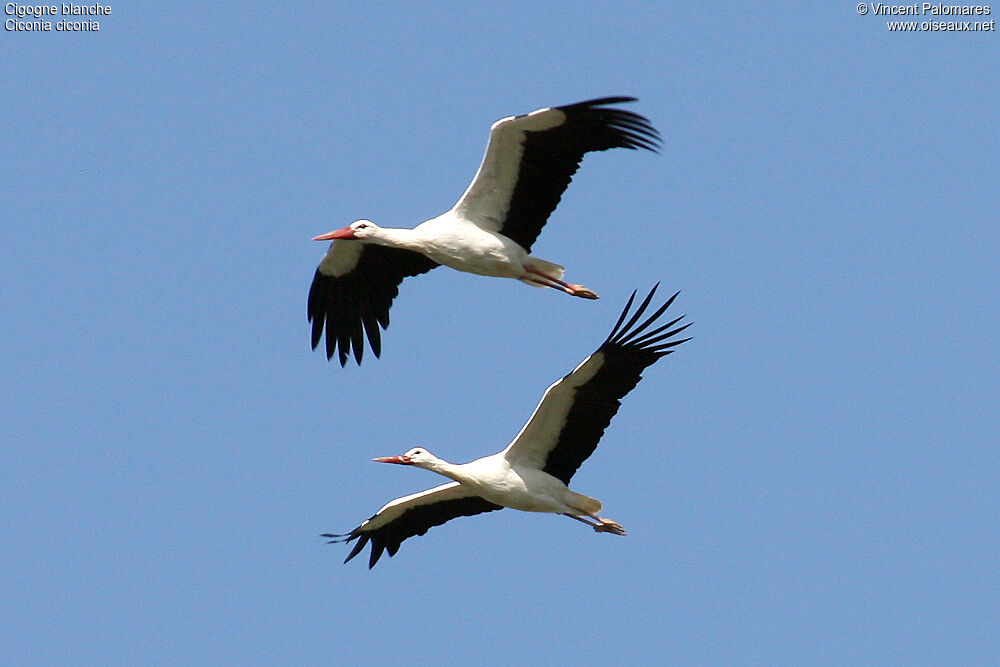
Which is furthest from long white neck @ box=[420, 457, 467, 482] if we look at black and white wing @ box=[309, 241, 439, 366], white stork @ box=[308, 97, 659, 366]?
black and white wing @ box=[309, 241, 439, 366]

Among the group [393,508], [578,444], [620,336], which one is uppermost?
[620,336]

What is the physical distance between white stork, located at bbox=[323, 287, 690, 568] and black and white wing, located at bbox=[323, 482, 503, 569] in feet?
0.15

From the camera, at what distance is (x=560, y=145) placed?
1457cm

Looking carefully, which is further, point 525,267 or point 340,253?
point 340,253

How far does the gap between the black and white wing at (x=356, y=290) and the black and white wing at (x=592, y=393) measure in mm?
2940

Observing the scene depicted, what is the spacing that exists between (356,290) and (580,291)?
8.56 ft

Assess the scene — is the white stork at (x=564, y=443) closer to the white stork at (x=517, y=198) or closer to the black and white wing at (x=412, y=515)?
the black and white wing at (x=412, y=515)

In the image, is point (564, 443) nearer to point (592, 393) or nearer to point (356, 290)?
point (592, 393)

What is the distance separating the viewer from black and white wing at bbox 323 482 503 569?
50.3 ft

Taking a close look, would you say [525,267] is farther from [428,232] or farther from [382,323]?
[382,323]

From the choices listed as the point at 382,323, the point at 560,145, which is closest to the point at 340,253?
the point at 382,323

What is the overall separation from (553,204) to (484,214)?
584 mm

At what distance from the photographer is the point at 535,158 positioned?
14672 millimetres

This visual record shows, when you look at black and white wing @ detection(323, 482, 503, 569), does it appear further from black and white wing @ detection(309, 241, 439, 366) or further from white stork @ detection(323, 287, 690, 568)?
black and white wing @ detection(309, 241, 439, 366)
